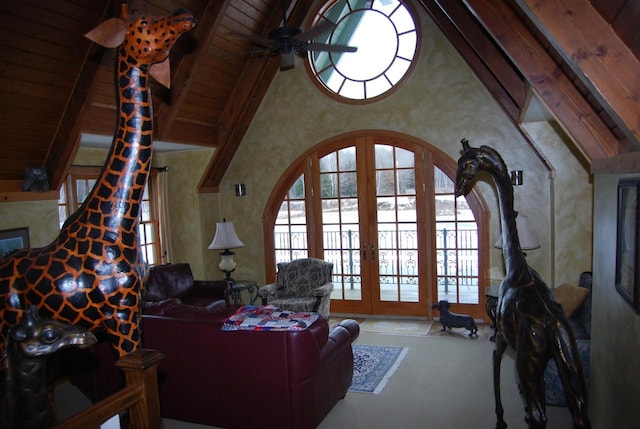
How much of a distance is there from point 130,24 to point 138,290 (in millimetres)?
1379

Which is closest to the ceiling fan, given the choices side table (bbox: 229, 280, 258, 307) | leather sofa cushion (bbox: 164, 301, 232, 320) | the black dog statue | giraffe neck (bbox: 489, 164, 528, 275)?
giraffe neck (bbox: 489, 164, 528, 275)

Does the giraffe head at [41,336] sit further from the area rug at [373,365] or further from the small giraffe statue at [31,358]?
the area rug at [373,365]

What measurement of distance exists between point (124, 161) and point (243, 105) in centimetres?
440

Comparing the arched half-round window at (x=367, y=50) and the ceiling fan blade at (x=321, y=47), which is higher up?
the arched half-round window at (x=367, y=50)

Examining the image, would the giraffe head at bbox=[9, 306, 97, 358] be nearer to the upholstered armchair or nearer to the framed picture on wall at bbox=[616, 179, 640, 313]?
the framed picture on wall at bbox=[616, 179, 640, 313]

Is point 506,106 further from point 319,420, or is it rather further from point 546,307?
point 319,420

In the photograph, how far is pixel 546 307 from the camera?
2664 millimetres

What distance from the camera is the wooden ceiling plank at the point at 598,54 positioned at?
2.05 m

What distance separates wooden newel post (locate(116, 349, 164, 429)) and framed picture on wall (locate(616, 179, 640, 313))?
221 cm

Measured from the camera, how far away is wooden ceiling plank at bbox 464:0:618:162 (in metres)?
3.03

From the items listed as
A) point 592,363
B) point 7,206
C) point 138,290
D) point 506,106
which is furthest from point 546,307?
point 7,206

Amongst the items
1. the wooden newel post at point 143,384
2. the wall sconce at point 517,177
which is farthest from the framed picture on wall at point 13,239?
the wall sconce at point 517,177

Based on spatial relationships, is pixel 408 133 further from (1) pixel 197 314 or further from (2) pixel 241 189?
(1) pixel 197 314

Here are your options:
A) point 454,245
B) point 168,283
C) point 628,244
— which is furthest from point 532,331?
point 168,283
